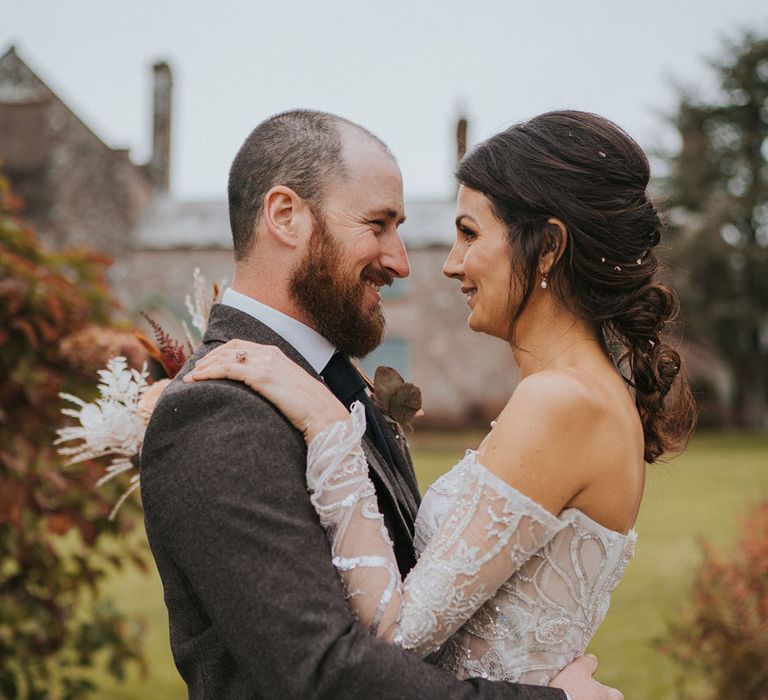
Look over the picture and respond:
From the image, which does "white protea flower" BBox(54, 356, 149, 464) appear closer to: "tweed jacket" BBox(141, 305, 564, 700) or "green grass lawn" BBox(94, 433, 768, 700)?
"tweed jacket" BBox(141, 305, 564, 700)

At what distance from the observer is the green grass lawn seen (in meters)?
6.79

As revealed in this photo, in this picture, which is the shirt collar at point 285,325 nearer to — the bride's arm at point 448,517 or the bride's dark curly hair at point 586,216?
the bride's arm at point 448,517

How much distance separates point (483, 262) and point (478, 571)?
2.89ft

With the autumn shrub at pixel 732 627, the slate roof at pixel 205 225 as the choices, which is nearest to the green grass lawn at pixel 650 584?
the autumn shrub at pixel 732 627

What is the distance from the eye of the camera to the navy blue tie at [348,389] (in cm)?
264

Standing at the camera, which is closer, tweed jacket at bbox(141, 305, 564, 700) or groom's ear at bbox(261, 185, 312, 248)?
tweed jacket at bbox(141, 305, 564, 700)

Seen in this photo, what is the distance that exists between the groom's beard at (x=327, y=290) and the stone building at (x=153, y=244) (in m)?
23.8

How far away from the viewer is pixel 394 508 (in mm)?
2391

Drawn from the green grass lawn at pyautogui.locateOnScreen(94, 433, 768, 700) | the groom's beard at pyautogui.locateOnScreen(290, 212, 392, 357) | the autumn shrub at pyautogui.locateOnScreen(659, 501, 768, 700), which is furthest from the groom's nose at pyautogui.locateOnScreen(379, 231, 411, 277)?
the autumn shrub at pyautogui.locateOnScreen(659, 501, 768, 700)

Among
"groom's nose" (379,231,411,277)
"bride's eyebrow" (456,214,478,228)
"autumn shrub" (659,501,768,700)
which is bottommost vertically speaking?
"autumn shrub" (659,501,768,700)

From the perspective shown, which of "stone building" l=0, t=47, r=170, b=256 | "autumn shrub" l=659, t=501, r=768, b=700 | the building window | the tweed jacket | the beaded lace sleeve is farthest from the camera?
the building window

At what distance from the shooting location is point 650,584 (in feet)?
31.4

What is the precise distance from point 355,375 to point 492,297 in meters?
0.51

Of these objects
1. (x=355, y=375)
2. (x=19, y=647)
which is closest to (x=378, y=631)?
(x=355, y=375)
